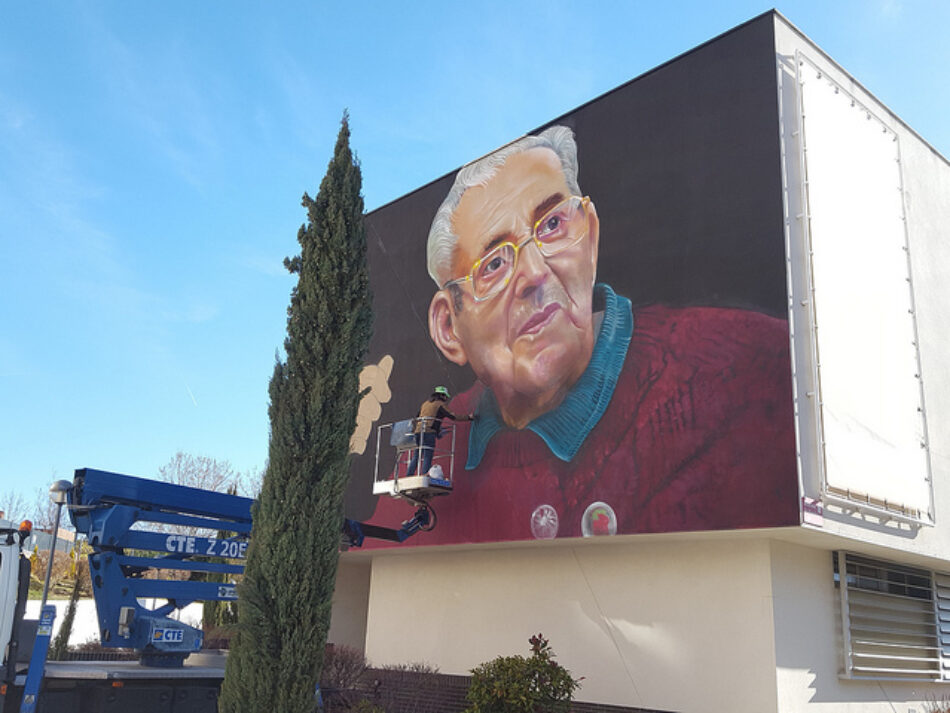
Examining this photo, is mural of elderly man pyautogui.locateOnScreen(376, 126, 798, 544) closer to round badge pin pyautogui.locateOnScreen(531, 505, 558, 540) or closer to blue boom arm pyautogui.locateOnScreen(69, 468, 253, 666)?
round badge pin pyautogui.locateOnScreen(531, 505, 558, 540)

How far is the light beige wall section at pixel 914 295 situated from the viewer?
455 inches

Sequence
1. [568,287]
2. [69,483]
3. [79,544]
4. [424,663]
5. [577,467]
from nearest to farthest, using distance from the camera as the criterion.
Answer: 1. [69,483]
2. [79,544]
3. [577,467]
4. [568,287]
5. [424,663]

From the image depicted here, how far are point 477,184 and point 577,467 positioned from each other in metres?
6.20

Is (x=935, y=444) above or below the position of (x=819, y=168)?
below

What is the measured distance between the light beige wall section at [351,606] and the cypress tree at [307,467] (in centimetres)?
1046

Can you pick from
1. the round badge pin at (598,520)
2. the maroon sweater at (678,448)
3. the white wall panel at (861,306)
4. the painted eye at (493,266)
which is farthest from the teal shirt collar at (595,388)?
the white wall panel at (861,306)

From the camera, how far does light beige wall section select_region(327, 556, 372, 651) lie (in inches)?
820

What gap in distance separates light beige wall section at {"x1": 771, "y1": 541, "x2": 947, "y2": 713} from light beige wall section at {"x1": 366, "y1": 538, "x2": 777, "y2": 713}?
0.25 metres

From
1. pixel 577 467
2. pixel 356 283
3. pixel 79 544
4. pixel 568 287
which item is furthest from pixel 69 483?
pixel 568 287

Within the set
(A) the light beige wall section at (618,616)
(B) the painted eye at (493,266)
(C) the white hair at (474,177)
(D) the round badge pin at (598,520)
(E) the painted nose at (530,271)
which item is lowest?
(A) the light beige wall section at (618,616)

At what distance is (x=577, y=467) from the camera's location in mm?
13789

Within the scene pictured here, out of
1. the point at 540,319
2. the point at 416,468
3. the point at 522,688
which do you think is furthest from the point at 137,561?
the point at 540,319

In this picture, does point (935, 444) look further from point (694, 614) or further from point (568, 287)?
point (568, 287)

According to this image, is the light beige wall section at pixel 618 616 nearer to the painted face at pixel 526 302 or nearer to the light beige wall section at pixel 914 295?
the light beige wall section at pixel 914 295
